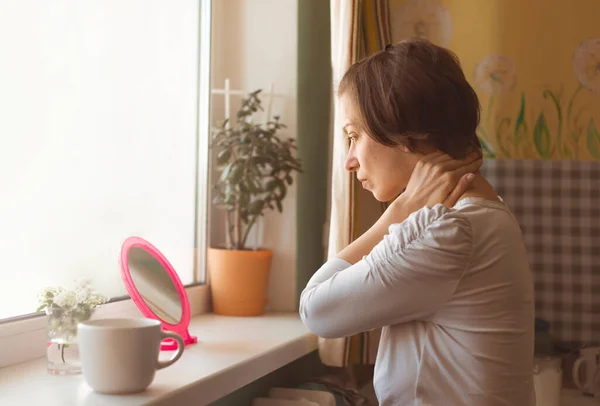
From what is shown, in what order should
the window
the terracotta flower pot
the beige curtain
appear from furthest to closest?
1. the terracotta flower pot
2. the beige curtain
3. the window

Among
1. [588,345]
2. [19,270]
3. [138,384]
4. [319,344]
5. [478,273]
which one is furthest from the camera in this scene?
[588,345]

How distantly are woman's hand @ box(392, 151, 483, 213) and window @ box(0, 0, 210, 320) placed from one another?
0.77 m

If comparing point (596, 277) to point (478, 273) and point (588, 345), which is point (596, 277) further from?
point (478, 273)

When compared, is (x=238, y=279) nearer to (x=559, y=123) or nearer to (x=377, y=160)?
(x=377, y=160)

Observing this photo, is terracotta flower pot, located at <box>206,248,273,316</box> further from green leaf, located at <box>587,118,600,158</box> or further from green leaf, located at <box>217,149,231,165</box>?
green leaf, located at <box>587,118,600,158</box>

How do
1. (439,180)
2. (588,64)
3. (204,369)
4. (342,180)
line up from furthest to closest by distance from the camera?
(588,64) → (342,180) → (204,369) → (439,180)

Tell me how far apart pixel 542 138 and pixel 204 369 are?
150cm

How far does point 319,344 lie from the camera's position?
6.32 feet

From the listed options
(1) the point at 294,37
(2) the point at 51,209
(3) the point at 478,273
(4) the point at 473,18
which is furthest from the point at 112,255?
(4) the point at 473,18

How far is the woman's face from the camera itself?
112cm

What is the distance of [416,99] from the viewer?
3.41ft

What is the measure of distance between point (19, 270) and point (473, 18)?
1669 mm

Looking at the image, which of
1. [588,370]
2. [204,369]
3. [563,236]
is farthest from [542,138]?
[204,369]

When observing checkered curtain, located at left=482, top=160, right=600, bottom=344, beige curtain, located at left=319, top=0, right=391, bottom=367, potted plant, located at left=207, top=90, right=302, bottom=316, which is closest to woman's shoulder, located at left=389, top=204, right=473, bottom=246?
beige curtain, located at left=319, top=0, right=391, bottom=367
